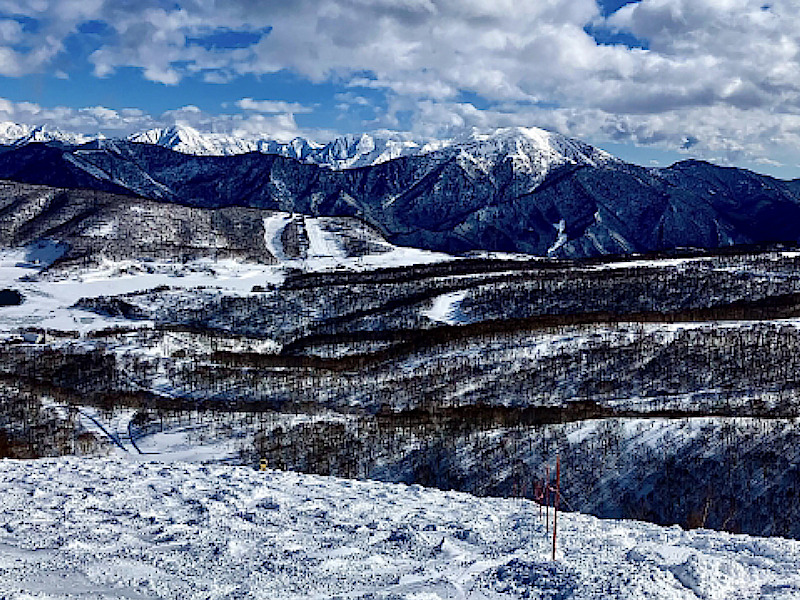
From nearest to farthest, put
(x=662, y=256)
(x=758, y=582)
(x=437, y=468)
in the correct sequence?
(x=758, y=582) < (x=437, y=468) < (x=662, y=256)

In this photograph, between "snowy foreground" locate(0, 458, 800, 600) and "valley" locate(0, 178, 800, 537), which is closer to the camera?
"snowy foreground" locate(0, 458, 800, 600)

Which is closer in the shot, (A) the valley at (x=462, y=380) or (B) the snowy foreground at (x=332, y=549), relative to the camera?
(B) the snowy foreground at (x=332, y=549)

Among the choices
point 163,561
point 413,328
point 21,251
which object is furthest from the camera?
point 21,251

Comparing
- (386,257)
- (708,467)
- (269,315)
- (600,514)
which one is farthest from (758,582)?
(386,257)

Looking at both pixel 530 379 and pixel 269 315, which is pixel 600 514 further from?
pixel 269 315

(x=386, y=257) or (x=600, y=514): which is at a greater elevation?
(x=386, y=257)

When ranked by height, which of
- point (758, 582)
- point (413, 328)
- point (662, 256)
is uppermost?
point (662, 256)

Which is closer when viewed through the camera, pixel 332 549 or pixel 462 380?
pixel 332 549

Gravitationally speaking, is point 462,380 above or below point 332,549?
above
